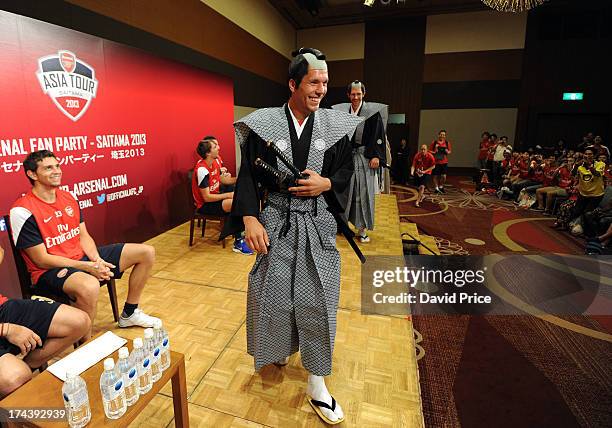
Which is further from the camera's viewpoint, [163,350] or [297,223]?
[297,223]

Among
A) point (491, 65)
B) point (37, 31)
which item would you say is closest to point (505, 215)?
point (491, 65)

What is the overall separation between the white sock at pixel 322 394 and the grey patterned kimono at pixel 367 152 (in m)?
2.27

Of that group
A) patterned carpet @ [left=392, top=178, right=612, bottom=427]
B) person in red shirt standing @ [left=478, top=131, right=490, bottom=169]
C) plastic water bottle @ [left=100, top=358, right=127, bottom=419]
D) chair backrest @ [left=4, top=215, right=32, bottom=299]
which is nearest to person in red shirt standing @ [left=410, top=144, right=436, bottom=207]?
patterned carpet @ [left=392, top=178, right=612, bottom=427]

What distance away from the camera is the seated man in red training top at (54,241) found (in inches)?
73.9

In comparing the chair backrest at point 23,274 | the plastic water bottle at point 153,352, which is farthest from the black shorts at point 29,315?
the plastic water bottle at point 153,352

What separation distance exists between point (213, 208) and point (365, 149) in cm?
176

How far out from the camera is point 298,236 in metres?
A: 1.55

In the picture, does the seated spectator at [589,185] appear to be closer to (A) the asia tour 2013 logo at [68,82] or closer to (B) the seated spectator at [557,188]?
(B) the seated spectator at [557,188]

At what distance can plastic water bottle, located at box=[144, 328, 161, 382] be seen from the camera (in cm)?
123

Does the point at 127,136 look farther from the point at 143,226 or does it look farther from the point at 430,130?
the point at 430,130

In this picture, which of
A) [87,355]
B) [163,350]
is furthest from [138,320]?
[163,350]

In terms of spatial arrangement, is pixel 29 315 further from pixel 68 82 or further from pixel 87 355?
pixel 68 82

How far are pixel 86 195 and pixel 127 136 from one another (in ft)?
2.63

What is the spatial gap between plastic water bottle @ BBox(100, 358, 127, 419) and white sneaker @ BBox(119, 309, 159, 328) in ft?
3.96
